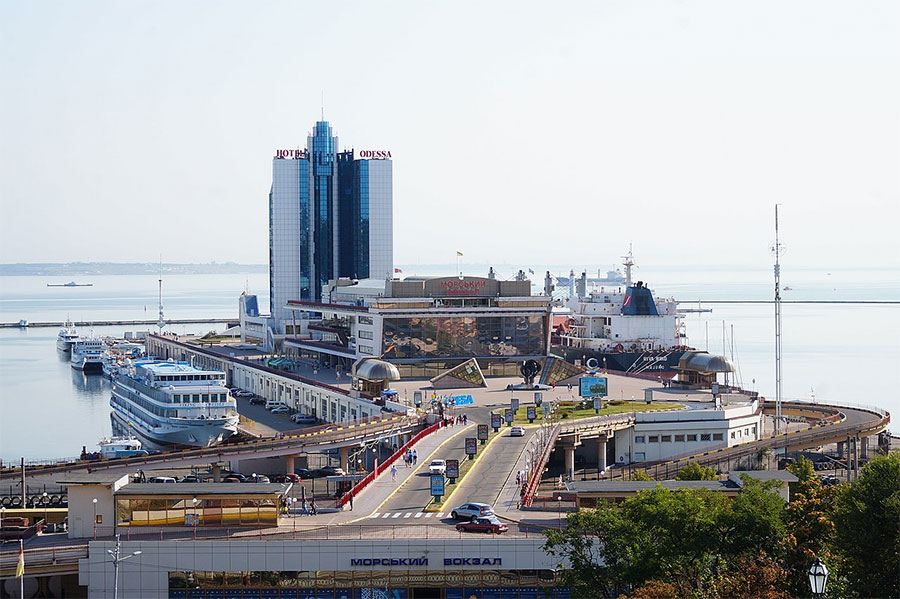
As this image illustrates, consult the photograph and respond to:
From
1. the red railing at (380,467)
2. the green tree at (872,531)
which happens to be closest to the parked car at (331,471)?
the red railing at (380,467)

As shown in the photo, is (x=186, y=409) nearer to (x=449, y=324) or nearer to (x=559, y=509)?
(x=449, y=324)

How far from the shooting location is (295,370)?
349ft

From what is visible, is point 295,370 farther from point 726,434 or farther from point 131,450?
point 726,434

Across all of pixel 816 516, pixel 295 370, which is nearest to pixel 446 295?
pixel 295 370

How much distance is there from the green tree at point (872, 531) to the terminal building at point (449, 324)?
66.4 m

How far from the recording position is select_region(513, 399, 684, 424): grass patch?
69731 millimetres

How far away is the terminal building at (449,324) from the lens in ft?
315

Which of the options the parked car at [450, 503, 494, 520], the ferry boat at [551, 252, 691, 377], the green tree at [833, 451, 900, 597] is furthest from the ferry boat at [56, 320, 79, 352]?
the green tree at [833, 451, 900, 597]

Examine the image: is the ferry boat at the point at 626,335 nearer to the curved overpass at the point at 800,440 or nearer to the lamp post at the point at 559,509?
the curved overpass at the point at 800,440

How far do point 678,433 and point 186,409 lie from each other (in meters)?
31.4

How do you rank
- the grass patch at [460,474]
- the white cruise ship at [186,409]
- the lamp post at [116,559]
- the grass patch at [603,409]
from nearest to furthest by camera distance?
1. the lamp post at [116,559]
2. the grass patch at [460,474]
3. the grass patch at [603,409]
4. the white cruise ship at [186,409]

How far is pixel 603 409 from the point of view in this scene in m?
73.2

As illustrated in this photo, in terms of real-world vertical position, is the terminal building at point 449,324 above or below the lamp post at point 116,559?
above

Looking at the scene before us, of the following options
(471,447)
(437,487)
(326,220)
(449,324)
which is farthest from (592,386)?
(326,220)
